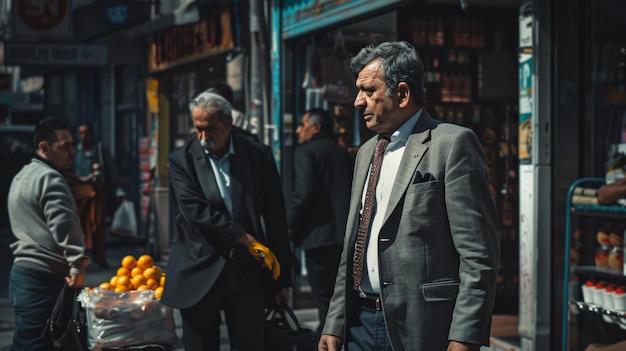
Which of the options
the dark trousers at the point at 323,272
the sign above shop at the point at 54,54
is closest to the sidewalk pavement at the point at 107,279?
the dark trousers at the point at 323,272

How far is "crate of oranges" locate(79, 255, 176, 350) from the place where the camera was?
6.01 meters

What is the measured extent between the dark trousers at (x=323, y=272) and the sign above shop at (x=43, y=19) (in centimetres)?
942

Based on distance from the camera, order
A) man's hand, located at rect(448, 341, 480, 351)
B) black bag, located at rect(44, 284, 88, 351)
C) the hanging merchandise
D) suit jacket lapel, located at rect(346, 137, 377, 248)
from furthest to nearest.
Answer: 1. the hanging merchandise
2. black bag, located at rect(44, 284, 88, 351)
3. suit jacket lapel, located at rect(346, 137, 377, 248)
4. man's hand, located at rect(448, 341, 480, 351)

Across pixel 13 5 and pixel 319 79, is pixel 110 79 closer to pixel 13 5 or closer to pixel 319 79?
pixel 13 5

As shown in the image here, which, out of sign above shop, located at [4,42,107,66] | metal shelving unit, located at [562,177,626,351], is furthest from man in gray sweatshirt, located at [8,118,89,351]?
sign above shop, located at [4,42,107,66]

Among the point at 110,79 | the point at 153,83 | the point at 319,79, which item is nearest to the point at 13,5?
the point at 153,83

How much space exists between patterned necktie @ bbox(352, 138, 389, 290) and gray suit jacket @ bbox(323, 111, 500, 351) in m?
0.13

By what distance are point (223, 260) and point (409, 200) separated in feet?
7.08

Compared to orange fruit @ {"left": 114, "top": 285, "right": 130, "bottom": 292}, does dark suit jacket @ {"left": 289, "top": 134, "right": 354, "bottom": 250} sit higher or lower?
higher

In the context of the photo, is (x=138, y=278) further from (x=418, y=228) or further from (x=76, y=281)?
(x=418, y=228)

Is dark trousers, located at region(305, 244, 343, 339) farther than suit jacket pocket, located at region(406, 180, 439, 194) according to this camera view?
Yes

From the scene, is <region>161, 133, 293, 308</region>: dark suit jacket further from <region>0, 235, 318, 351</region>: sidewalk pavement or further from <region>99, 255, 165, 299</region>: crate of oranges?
<region>0, 235, 318, 351</region>: sidewalk pavement

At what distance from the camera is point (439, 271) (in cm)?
372

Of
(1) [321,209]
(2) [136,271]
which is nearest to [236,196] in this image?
(2) [136,271]
